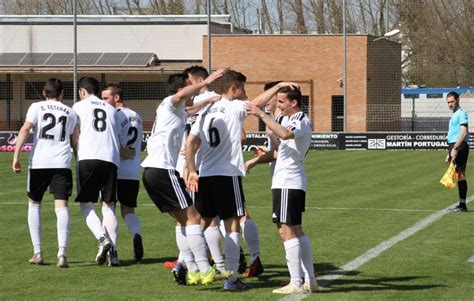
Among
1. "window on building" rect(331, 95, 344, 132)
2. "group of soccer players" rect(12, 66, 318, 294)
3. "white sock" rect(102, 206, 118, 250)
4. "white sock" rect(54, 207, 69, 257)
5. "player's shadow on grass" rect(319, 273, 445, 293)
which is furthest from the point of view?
"window on building" rect(331, 95, 344, 132)

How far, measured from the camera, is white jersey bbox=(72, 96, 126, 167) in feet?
36.2

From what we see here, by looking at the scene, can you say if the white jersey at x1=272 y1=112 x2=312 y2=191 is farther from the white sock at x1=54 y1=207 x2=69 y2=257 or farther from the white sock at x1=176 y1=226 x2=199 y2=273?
the white sock at x1=54 y1=207 x2=69 y2=257

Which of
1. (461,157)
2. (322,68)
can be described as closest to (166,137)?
(461,157)

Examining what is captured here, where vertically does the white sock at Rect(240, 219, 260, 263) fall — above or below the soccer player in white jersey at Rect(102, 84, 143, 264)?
below

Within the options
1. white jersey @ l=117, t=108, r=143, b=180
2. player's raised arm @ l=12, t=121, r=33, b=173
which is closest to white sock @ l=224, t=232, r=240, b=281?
white jersey @ l=117, t=108, r=143, b=180

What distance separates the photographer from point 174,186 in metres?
9.70

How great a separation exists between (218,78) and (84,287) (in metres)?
2.29

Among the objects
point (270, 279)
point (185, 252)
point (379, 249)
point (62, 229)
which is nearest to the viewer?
point (185, 252)

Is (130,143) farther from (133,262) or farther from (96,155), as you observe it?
(133,262)

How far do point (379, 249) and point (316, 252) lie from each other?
783mm

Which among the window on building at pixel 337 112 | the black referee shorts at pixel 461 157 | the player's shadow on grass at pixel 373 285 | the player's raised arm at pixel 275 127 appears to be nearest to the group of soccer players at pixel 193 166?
the player's raised arm at pixel 275 127

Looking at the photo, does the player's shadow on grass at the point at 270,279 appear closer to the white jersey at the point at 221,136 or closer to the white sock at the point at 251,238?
the white sock at the point at 251,238

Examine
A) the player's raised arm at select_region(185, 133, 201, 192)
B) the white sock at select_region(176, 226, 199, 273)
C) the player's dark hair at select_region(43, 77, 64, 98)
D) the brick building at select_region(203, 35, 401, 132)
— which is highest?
the brick building at select_region(203, 35, 401, 132)

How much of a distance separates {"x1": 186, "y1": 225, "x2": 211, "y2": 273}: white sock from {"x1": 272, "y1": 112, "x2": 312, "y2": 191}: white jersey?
873 millimetres
